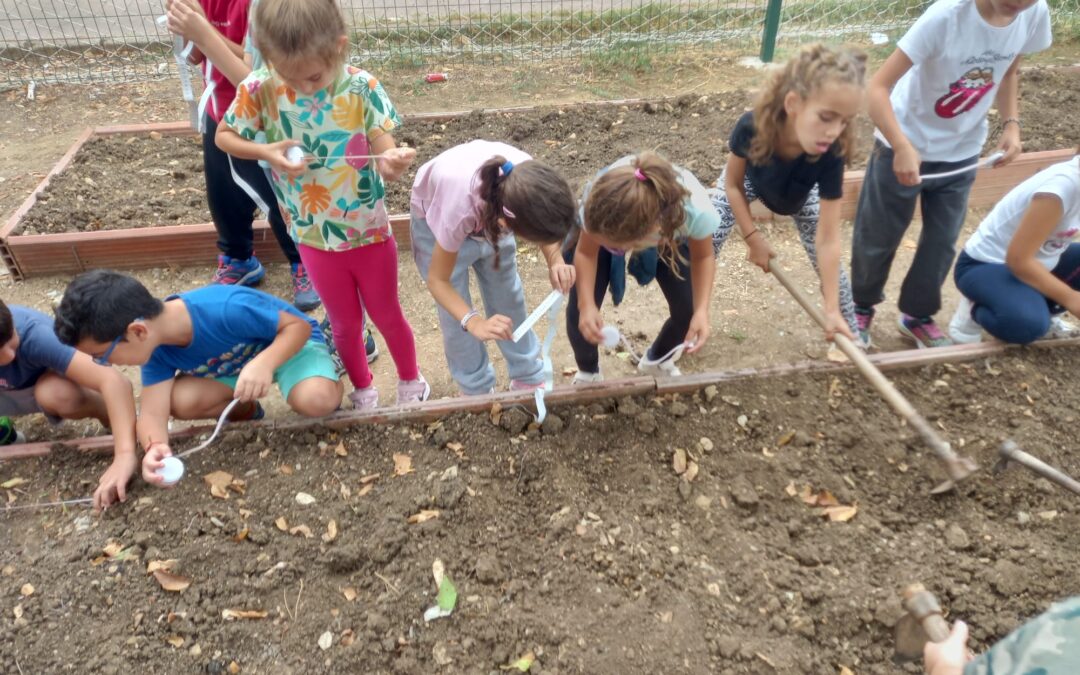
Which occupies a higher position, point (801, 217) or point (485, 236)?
point (485, 236)

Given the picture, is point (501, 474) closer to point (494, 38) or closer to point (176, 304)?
point (176, 304)

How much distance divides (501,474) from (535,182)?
3.09ft

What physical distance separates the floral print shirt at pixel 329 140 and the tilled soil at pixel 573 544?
0.68m

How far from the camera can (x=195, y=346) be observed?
2.34 m

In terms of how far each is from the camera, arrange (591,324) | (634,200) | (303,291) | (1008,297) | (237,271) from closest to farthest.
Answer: (634,200) → (591,324) → (1008,297) → (303,291) → (237,271)

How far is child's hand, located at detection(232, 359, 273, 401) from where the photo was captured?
87.2 inches

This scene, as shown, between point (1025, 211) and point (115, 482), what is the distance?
128 inches

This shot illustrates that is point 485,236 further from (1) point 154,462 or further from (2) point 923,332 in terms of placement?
(2) point 923,332

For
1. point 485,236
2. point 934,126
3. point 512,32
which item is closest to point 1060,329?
point 934,126

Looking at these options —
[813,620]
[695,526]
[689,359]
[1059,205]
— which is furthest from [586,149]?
[813,620]

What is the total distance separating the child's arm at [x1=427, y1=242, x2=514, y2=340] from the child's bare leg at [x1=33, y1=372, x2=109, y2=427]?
1367mm

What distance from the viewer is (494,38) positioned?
6.64 metres

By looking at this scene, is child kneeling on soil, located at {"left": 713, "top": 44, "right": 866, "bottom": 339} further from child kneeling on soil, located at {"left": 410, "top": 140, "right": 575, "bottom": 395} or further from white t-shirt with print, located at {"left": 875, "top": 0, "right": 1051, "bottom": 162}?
child kneeling on soil, located at {"left": 410, "top": 140, "right": 575, "bottom": 395}

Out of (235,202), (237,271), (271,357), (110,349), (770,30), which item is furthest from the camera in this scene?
(770,30)
